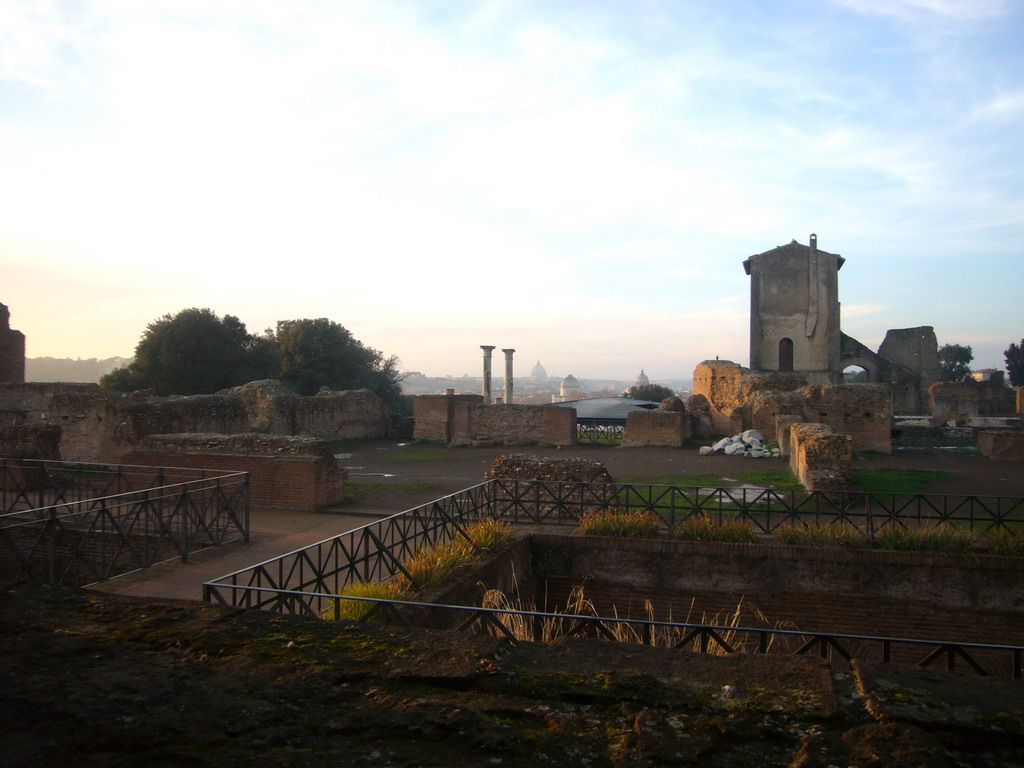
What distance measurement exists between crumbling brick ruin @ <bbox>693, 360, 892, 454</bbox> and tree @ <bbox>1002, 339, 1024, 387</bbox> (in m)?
39.1

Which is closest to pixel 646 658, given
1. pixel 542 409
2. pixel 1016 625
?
pixel 1016 625

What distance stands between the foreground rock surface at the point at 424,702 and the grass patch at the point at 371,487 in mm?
10812

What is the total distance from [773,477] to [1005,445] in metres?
9.75

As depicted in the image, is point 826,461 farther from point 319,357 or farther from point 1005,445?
point 319,357

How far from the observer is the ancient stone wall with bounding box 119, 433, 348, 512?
504 inches

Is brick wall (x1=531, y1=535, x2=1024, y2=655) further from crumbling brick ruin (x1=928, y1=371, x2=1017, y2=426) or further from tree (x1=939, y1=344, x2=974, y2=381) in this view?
tree (x1=939, y1=344, x2=974, y2=381)

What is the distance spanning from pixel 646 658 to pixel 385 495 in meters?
11.6

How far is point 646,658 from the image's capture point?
3299 mm

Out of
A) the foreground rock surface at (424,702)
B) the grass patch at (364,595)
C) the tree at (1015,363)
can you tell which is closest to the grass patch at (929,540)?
the grass patch at (364,595)

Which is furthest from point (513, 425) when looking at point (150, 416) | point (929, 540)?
point (929, 540)

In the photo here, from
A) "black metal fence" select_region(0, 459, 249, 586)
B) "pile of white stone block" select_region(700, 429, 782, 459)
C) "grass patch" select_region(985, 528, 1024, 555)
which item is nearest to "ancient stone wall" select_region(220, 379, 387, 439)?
"black metal fence" select_region(0, 459, 249, 586)

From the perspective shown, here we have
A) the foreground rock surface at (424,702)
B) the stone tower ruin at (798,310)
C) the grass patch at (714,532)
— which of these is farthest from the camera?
the stone tower ruin at (798,310)

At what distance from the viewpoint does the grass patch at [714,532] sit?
30.2 ft

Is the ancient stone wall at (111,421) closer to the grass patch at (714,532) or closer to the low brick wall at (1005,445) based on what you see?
the grass patch at (714,532)
